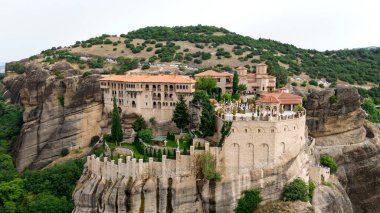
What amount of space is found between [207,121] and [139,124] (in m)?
11.0

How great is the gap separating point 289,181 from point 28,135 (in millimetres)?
39582

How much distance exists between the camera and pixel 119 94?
59156 mm

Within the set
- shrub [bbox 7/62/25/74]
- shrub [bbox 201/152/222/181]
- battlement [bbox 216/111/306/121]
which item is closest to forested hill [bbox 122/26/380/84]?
shrub [bbox 7/62/25/74]

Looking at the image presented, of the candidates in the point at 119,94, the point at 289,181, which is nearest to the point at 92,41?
the point at 119,94

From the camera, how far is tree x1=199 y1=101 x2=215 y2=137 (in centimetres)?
4766

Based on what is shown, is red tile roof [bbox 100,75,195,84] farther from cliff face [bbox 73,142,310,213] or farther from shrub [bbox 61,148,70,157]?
cliff face [bbox 73,142,310,213]

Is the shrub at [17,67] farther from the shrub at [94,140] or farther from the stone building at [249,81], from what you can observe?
the stone building at [249,81]

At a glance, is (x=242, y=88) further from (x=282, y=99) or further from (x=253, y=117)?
(x=253, y=117)

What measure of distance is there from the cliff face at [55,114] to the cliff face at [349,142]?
3058cm

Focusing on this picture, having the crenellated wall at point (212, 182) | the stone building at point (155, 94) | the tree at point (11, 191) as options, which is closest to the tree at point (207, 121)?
the crenellated wall at point (212, 182)

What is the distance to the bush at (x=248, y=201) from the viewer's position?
44.6 metres

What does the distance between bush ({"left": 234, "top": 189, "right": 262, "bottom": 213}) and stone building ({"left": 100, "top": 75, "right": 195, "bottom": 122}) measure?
15.4 m

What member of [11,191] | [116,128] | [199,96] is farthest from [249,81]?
[11,191]

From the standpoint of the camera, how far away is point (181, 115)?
172 feet
